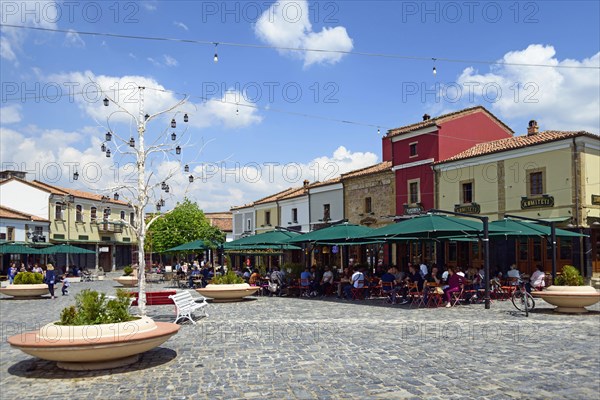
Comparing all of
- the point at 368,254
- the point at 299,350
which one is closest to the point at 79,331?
the point at 299,350

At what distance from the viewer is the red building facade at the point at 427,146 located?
1176 inches

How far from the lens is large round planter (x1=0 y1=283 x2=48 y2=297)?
21047mm

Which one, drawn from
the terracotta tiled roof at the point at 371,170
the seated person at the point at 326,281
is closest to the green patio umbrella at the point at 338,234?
the seated person at the point at 326,281

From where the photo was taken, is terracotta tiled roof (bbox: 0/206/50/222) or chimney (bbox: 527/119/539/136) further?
terracotta tiled roof (bbox: 0/206/50/222)

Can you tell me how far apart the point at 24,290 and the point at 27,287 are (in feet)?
0.67

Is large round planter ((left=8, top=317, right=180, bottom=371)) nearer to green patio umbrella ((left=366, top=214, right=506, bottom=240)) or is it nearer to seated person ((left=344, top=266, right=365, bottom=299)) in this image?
green patio umbrella ((left=366, top=214, right=506, bottom=240))

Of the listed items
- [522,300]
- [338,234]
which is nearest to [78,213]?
[338,234]

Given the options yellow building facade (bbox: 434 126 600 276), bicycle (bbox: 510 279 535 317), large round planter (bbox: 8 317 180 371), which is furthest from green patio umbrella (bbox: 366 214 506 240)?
large round planter (bbox: 8 317 180 371)

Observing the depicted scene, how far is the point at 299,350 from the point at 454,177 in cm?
2150

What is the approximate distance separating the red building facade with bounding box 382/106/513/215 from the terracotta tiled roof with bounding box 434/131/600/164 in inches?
31.4

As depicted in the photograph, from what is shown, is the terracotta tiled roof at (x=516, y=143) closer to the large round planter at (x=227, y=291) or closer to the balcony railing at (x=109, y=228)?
the large round planter at (x=227, y=291)

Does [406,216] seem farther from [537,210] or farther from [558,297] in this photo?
A: [558,297]

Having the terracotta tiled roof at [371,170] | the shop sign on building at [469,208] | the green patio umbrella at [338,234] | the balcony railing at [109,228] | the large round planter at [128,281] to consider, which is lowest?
the large round planter at [128,281]

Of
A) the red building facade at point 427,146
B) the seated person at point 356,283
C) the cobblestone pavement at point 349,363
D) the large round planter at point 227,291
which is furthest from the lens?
the red building facade at point 427,146
